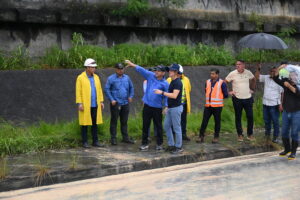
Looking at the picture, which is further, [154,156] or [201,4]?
[201,4]

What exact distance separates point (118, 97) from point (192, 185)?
3546mm

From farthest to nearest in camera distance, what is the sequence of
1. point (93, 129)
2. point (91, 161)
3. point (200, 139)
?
point (200, 139) → point (93, 129) → point (91, 161)

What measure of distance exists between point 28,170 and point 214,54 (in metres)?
8.85

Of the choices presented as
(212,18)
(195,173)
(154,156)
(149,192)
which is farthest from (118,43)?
(149,192)

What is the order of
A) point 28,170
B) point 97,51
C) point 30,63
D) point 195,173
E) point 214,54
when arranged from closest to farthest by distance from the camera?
point 28,170 < point 195,173 < point 30,63 < point 97,51 < point 214,54

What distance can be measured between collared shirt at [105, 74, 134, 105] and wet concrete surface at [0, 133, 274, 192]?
95 cm

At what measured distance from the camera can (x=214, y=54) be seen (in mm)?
15461

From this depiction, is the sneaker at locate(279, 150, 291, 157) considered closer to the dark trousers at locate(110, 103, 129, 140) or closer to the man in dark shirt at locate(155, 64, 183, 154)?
the man in dark shirt at locate(155, 64, 183, 154)

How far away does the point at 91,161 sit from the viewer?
8672 mm

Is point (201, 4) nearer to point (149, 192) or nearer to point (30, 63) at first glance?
point (30, 63)

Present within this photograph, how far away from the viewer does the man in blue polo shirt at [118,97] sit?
10.4 m

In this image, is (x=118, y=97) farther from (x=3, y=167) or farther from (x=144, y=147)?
(x=3, y=167)

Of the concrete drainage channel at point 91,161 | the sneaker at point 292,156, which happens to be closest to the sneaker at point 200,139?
the concrete drainage channel at point 91,161

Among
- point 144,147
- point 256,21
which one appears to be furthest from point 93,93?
point 256,21
